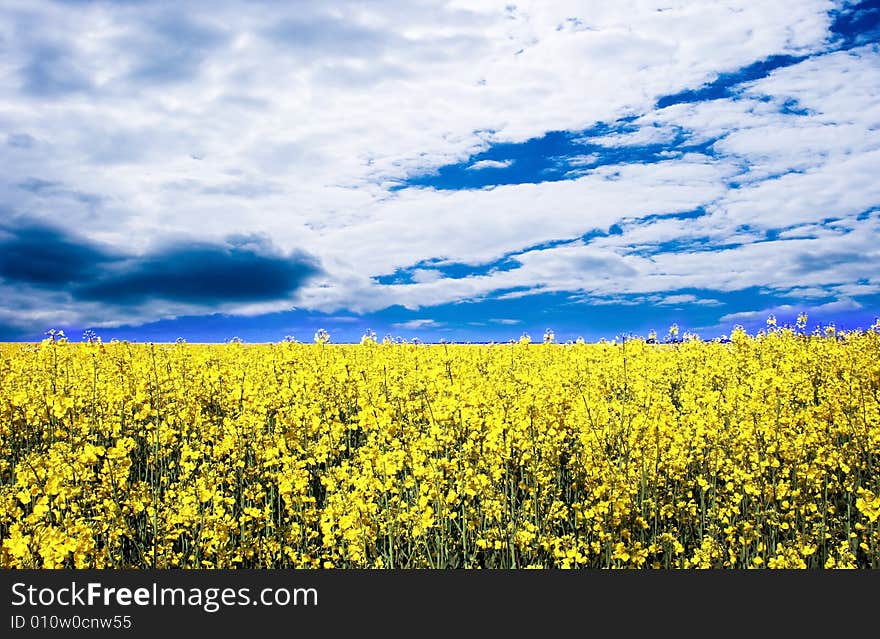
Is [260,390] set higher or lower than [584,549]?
higher

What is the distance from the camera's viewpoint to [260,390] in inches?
394

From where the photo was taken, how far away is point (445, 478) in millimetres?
6121

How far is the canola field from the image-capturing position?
521 cm

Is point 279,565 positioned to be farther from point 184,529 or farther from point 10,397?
point 10,397

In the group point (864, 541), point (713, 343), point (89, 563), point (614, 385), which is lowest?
point (864, 541)

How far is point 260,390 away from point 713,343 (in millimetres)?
12235

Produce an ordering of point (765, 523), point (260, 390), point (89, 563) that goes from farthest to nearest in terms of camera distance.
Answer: point (260, 390)
point (765, 523)
point (89, 563)

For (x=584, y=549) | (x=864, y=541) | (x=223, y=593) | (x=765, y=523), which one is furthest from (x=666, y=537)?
(x=223, y=593)

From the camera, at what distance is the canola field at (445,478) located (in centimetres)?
521

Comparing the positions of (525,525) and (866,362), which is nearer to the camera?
(525,525)

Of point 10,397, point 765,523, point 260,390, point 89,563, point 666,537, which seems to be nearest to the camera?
point 89,563

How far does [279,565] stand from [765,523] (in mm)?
4545

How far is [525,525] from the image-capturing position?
5.32 metres

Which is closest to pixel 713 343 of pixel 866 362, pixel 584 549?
pixel 866 362
